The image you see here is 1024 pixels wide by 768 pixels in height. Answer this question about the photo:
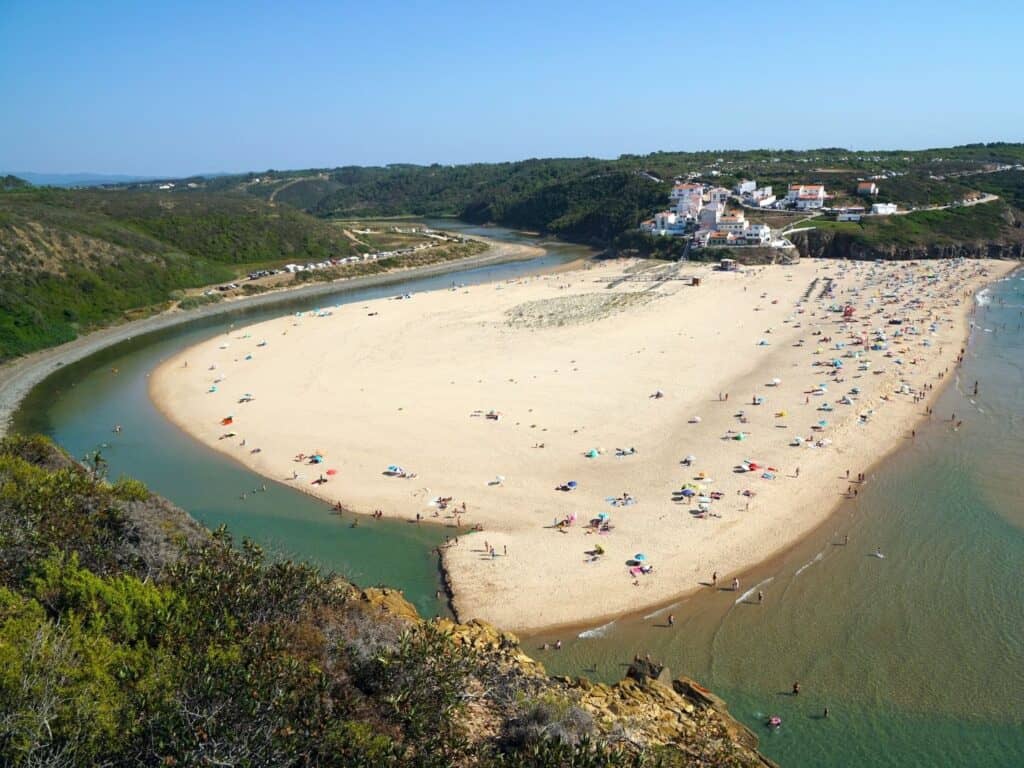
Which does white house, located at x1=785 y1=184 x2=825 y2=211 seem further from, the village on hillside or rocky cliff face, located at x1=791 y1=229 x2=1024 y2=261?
rocky cliff face, located at x1=791 y1=229 x2=1024 y2=261

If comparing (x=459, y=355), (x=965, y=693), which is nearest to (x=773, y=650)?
(x=965, y=693)

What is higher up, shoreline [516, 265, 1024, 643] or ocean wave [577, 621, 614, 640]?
shoreline [516, 265, 1024, 643]

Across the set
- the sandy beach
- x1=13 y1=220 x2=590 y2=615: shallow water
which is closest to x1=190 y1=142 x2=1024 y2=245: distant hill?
the sandy beach

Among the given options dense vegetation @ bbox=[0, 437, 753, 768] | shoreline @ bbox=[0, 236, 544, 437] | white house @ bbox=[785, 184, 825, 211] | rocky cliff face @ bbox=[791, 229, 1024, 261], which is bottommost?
shoreline @ bbox=[0, 236, 544, 437]

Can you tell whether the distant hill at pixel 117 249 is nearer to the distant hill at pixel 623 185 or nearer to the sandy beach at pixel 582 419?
the sandy beach at pixel 582 419

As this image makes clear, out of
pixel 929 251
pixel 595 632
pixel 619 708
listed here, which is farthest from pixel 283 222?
pixel 619 708

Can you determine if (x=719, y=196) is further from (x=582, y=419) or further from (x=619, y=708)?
(x=619, y=708)

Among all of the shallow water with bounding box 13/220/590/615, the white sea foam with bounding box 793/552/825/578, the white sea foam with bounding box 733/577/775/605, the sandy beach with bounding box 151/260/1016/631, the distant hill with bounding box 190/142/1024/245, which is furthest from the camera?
the distant hill with bounding box 190/142/1024/245
